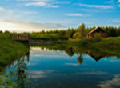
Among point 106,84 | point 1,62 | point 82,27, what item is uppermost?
point 82,27

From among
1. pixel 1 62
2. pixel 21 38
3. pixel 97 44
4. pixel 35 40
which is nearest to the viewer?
pixel 1 62

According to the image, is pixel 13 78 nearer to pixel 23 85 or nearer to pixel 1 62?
pixel 23 85

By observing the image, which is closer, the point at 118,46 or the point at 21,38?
the point at 21,38

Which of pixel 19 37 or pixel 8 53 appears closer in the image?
pixel 8 53

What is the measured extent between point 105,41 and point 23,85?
5259 cm

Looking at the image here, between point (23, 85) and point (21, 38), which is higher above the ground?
point (21, 38)

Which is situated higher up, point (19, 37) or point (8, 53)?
point (19, 37)

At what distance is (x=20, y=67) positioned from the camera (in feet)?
48.9

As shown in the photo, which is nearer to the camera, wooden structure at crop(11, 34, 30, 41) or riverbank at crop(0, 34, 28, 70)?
riverbank at crop(0, 34, 28, 70)

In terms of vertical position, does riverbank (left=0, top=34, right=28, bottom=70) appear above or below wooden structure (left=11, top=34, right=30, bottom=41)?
below

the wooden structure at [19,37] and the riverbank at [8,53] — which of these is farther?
the wooden structure at [19,37]

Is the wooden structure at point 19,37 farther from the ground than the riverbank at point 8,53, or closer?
farther from the ground

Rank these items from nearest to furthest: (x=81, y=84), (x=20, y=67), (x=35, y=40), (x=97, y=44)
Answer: (x=81, y=84)
(x=20, y=67)
(x=97, y=44)
(x=35, y=40)

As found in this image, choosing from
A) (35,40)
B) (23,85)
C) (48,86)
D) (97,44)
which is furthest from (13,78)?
(35,40)
